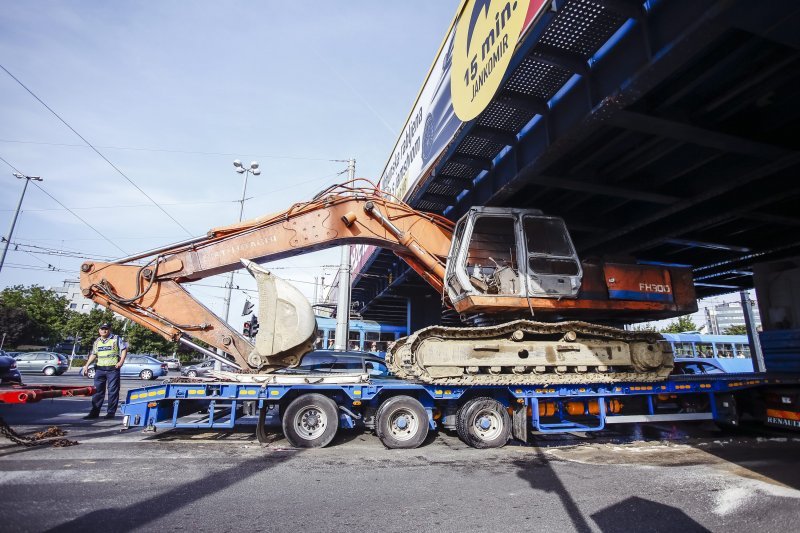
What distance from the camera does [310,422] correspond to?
6141mm

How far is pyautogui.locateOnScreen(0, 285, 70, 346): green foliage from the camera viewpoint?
37500 mm

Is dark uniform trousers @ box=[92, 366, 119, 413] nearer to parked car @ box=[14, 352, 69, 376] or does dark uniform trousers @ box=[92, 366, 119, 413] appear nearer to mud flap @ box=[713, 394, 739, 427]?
mud flap @ box=[713, 394, 739, 427]

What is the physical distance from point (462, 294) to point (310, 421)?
2936 millimetres

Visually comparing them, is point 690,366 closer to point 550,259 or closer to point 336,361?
point 550,259

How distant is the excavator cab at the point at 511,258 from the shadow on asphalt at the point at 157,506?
3756mm

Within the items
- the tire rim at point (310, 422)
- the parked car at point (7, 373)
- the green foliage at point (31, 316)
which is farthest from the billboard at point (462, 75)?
A: the green foliage at point (31, 316)

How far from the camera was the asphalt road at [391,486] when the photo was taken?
3445mm

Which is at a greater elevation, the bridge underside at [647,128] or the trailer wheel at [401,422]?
the bridge underside at [647,128]

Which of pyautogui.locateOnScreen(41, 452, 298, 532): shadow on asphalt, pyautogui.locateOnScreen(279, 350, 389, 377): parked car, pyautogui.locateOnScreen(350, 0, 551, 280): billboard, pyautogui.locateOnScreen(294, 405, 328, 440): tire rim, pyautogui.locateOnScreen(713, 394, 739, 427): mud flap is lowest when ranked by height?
pyautogui.locateOnScreen(41, 452, 298, 532): shadow on asphalt

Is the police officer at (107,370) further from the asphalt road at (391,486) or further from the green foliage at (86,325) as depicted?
the green foliage at (86,325)

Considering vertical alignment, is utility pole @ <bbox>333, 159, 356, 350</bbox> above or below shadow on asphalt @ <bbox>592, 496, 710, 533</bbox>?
above

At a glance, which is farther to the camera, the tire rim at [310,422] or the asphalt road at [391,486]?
the tire rim at [310,422]

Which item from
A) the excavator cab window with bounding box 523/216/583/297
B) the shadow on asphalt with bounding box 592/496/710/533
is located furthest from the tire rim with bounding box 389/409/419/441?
the shadow on asphalt with bounding box 592/496/710/533

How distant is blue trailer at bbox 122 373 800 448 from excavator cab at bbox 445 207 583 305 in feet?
4.89
